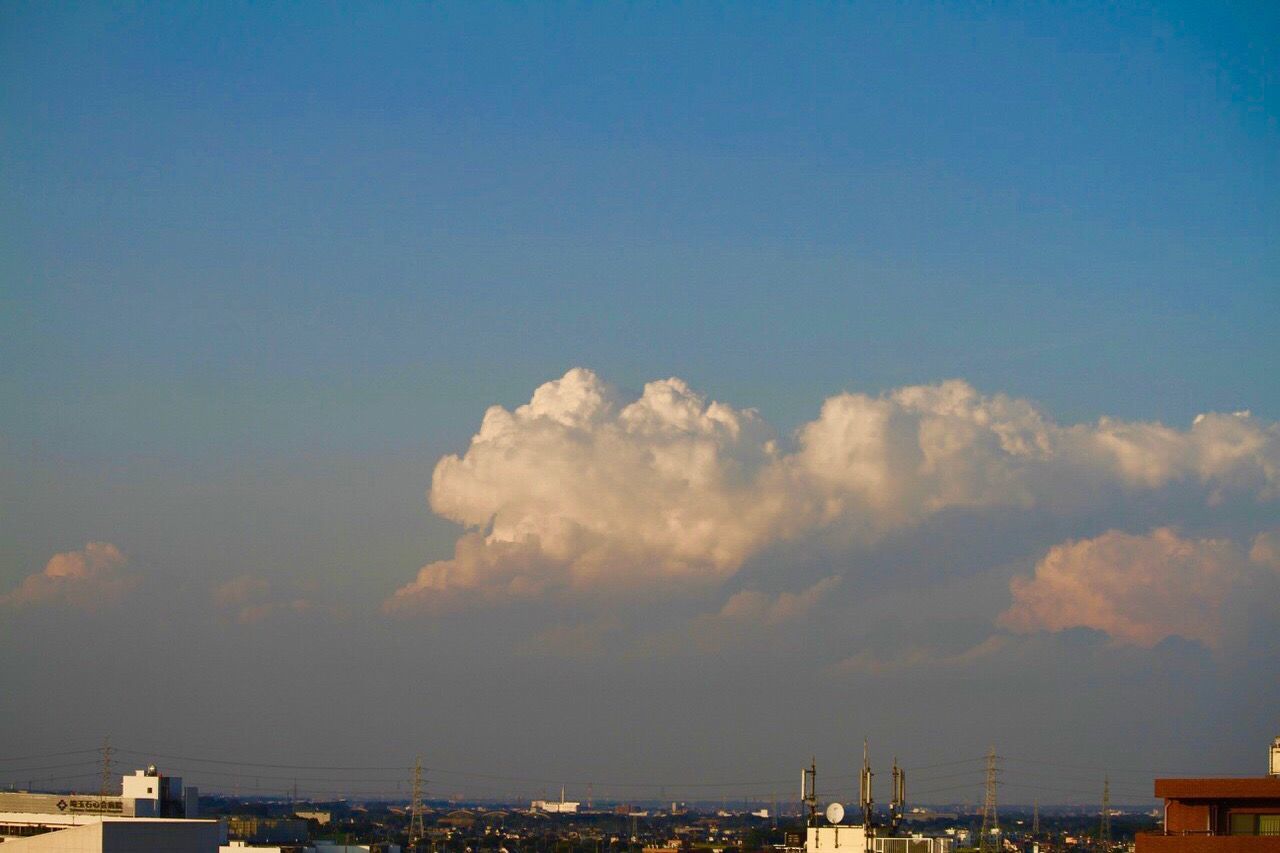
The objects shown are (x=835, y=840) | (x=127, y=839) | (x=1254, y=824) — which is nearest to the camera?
(x=1254, y=824)

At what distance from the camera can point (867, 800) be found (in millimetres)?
75125

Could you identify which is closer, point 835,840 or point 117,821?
point 835,840

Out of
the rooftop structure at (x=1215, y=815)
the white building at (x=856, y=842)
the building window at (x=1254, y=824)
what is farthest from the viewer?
the white building at (x=856, y=842)

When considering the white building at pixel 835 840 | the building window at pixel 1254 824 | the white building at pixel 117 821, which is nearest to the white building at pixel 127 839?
the white building at pixel 117 821

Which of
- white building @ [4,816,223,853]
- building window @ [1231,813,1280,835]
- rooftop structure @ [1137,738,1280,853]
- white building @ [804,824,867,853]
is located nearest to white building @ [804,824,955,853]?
white building @ [804,824,867,853]

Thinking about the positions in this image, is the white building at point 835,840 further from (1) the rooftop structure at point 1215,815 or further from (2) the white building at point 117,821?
(2) the white building at point 117,821

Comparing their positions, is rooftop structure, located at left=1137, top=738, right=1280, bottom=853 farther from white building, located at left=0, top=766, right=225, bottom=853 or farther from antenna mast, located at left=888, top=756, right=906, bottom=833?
white building, located at left=0, top=766, right=225, bottom=853

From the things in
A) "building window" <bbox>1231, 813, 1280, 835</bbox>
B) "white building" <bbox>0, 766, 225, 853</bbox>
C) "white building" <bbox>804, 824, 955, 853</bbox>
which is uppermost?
"building window" <bbox>1231, 813, 1280, 835</bbox>

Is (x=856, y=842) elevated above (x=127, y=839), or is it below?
above

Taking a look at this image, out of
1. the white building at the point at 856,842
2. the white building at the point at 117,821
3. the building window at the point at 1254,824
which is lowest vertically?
the white building at the point at 117,821

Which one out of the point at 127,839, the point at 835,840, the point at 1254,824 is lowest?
the point at 127,839

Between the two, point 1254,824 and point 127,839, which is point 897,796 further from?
point 127,839

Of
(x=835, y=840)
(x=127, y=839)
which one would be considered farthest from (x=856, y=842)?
(x=127, y=839)

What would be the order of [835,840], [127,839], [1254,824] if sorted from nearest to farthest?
[1254,824] → [835,840] → [127,839]
